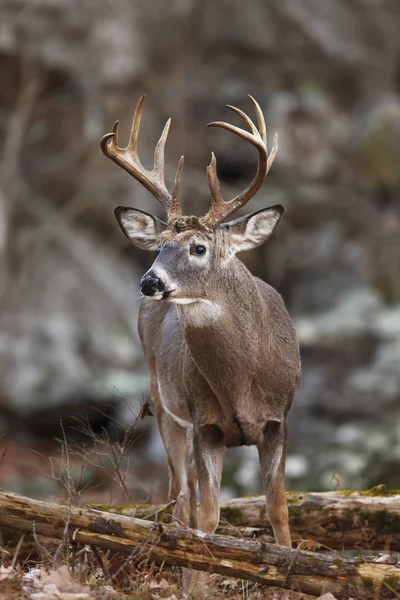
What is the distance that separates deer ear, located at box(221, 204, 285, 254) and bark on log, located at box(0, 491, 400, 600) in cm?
201

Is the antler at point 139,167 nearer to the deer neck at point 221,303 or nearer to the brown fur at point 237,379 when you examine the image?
the brown fur at point 237,379

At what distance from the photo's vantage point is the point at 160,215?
18750 millimetres

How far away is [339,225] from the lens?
21047 millimetres

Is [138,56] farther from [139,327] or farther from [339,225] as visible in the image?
[139,327]

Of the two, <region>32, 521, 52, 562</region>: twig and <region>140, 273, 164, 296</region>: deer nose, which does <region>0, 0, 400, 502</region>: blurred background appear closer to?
<region>140, 273, 164, 296</region>: deer nose

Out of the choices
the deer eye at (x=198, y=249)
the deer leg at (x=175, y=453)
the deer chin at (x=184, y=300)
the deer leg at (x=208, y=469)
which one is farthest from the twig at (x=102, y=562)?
the deer leg at (x=175, y=453)

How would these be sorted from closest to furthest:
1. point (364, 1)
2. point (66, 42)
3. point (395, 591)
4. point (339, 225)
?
Result: point (395, 591) < point (66, 42) < point (339, 225) < point (364, 1)

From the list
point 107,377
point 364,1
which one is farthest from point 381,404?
point 364,1

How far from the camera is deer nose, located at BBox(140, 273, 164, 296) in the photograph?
5910mm

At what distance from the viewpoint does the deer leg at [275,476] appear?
6316 mm

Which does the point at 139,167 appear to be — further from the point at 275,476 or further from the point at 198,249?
the point at 275,476

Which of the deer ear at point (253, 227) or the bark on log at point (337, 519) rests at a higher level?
the deer ear at point (253, 227)

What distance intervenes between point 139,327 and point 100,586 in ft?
10.9

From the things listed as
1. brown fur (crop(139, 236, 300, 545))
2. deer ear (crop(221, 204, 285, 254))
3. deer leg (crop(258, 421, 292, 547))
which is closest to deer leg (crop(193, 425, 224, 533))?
brown fur (crop(139, 236, 300, 545))
